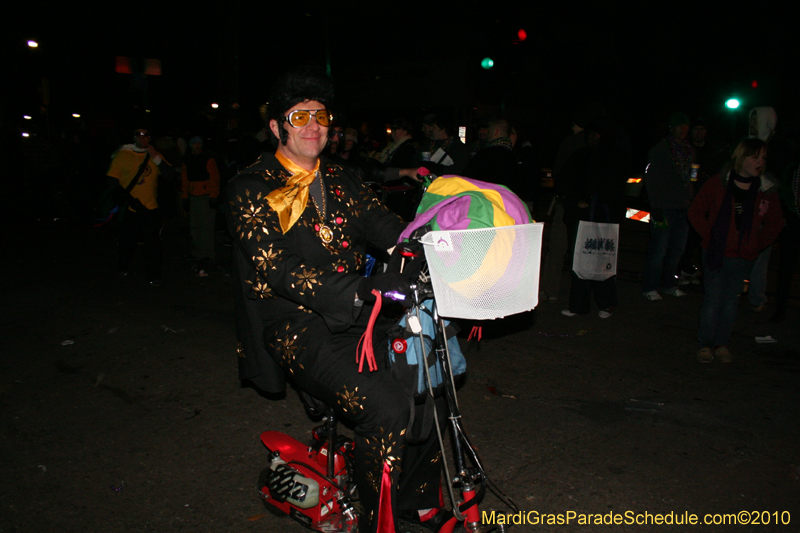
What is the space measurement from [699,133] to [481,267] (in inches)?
251

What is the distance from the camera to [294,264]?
8.02 ft

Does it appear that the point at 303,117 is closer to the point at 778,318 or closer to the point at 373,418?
the point at 373,418

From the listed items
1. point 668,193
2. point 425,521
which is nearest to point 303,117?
point 425,521

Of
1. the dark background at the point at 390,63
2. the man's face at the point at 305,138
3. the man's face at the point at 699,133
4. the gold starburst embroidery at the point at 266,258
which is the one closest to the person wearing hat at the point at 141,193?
the man's face at the point at 305,138

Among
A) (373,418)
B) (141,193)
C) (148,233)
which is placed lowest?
(373,418)

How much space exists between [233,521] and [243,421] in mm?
1153

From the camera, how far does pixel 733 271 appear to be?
493 centimetres

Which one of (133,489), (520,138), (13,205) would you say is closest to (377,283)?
(133,489)

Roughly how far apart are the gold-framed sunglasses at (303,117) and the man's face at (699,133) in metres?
6.16

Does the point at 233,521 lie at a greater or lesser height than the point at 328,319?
lesser

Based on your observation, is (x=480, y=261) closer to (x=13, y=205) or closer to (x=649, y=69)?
(x=13, y=205)

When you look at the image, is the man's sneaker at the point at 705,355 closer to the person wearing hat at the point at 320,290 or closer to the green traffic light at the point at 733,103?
the person wearing hat at the point at 320,290

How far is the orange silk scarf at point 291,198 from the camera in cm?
262

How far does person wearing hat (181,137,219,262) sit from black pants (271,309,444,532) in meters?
6.57
